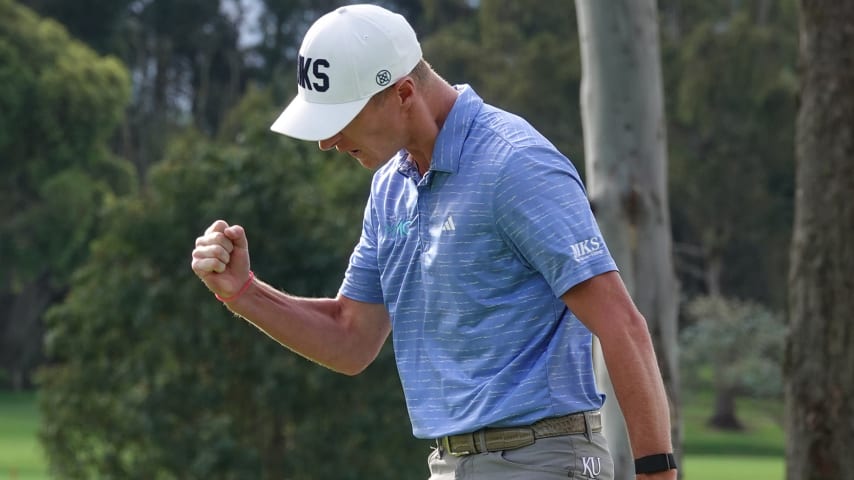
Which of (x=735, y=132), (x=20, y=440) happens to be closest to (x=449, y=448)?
(x=20, y=440)

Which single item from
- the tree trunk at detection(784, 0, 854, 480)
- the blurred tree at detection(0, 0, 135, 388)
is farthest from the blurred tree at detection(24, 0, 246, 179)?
the tree trunk at detection(784, 0, 854, 480)

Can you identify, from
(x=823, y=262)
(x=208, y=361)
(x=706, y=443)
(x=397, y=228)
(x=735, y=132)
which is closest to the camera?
(x=397, y=228)

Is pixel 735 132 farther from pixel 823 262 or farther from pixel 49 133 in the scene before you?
pixel 823 262

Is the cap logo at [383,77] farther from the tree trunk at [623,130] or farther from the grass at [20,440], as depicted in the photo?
the grass at [20,440]

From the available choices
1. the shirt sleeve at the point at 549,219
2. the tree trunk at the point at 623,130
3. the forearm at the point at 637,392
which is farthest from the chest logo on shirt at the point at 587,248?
the tree trunk at the point at 623,130

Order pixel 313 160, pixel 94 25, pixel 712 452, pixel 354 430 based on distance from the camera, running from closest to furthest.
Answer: pixel 354 430 → pixel 313 160 → pixel 712 452 → pixel 94 25

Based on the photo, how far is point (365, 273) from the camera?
12.3 feet

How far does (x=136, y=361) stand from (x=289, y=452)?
1.52 meters

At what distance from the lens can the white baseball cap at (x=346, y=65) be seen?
3252 mm

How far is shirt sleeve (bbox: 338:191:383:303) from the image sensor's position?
3.70 metres

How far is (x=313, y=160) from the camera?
14094mm

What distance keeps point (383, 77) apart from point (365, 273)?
66 cm

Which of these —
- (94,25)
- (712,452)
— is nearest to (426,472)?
(712,452)

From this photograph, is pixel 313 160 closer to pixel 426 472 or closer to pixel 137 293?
pixel 137 293
